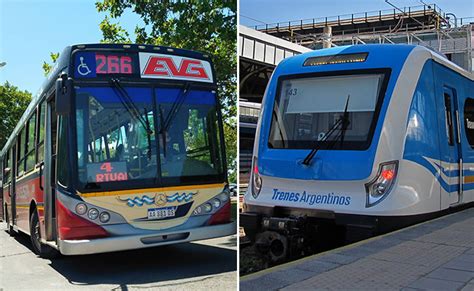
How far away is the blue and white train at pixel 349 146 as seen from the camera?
664 cm

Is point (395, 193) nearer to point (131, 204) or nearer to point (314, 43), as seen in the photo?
point (131, 204)

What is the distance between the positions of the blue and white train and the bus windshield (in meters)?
0.91

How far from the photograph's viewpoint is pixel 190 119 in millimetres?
7406

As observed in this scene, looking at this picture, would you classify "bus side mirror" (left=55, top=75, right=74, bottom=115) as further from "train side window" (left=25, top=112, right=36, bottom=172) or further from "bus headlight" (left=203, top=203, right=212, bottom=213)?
"train side window" (left=25, top=112, right=36, bottom=172)

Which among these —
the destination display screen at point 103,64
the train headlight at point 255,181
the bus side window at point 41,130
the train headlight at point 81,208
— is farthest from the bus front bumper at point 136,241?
the destination display screen at point 103,64

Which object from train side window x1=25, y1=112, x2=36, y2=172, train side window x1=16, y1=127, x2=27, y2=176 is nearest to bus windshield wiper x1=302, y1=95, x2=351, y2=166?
train side window x1=25, y1=112, x2=36, y2=172

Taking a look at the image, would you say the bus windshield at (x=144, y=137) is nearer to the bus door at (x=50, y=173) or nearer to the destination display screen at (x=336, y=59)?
the bus door at (x=50, y=173)

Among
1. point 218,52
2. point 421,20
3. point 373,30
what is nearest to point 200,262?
point 218,52

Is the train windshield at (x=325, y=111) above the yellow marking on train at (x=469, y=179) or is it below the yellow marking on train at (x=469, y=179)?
above

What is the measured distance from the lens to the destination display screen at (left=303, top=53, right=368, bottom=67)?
7316 mm

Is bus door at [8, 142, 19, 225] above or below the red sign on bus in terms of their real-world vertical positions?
below

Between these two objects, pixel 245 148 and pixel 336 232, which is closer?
pixel 336 232

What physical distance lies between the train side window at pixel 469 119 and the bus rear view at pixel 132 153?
4.77 m

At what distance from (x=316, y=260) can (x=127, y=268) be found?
3115 millimetres
